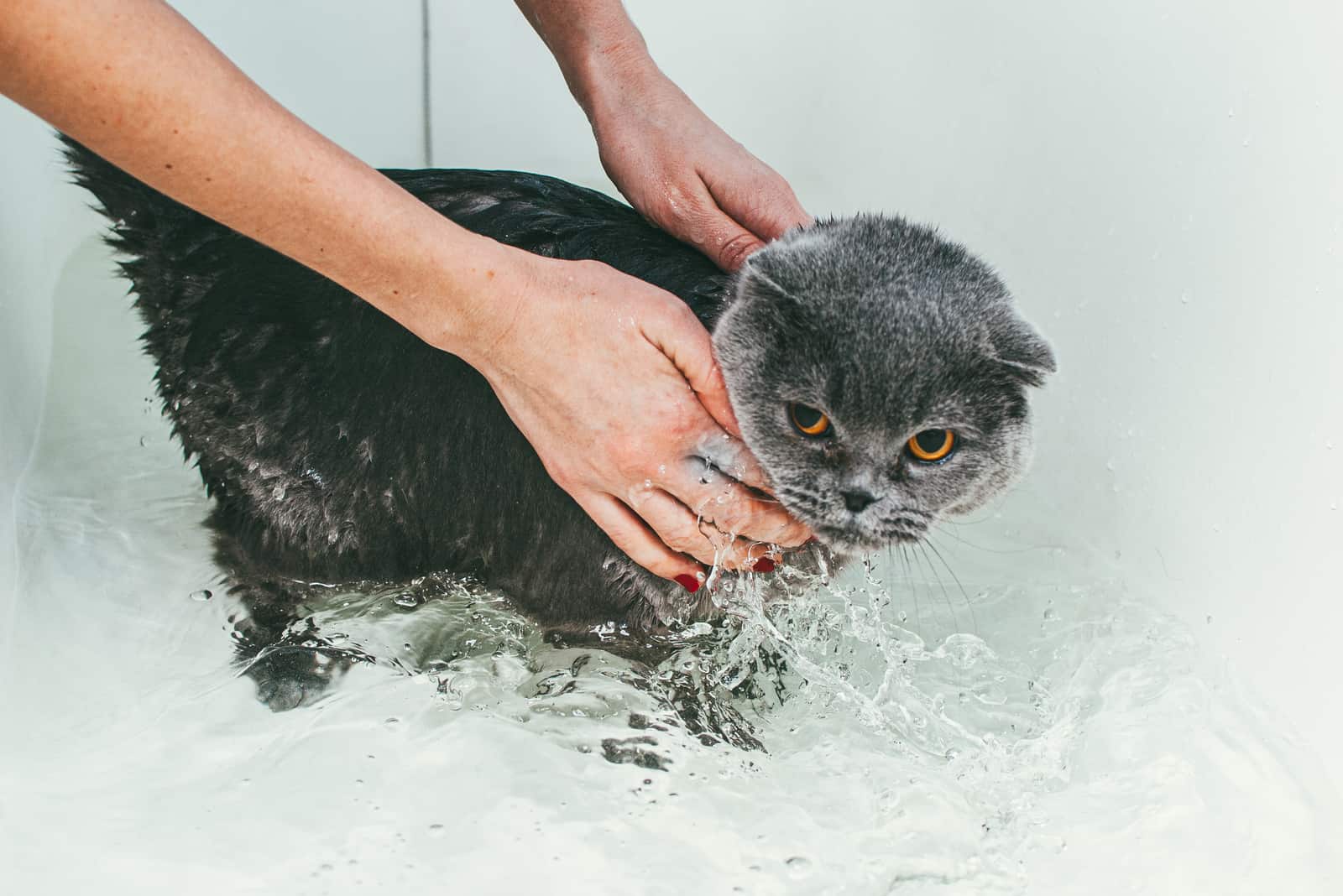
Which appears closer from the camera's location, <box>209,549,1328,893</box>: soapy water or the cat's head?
the cat's head

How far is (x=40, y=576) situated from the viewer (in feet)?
6.62

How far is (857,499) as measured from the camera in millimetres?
1507

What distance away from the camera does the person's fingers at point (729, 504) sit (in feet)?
5.17

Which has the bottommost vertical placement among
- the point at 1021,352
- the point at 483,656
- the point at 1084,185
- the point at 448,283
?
the point at 483,656

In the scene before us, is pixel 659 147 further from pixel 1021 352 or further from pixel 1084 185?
pixel 1084 185

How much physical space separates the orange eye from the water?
1.35 feet

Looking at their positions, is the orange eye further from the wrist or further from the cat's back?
the wrist

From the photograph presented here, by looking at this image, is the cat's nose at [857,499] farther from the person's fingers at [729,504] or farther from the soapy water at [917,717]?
the soapy water at [917,717]

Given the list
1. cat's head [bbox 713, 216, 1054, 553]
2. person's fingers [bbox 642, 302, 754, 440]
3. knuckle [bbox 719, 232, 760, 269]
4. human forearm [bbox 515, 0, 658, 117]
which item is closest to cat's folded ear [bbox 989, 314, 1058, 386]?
cat's head [bbox 713, 216, 1054, 553]

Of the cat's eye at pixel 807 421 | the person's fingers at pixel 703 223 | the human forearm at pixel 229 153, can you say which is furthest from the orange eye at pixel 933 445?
the human forearm at pixel 229 153

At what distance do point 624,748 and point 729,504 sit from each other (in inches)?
17.0

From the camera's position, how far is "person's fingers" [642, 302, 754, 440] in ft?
4.94

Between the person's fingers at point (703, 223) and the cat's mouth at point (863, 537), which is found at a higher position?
the person's fingers at point (703, 223)

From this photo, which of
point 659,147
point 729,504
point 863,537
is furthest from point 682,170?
point 863,537
